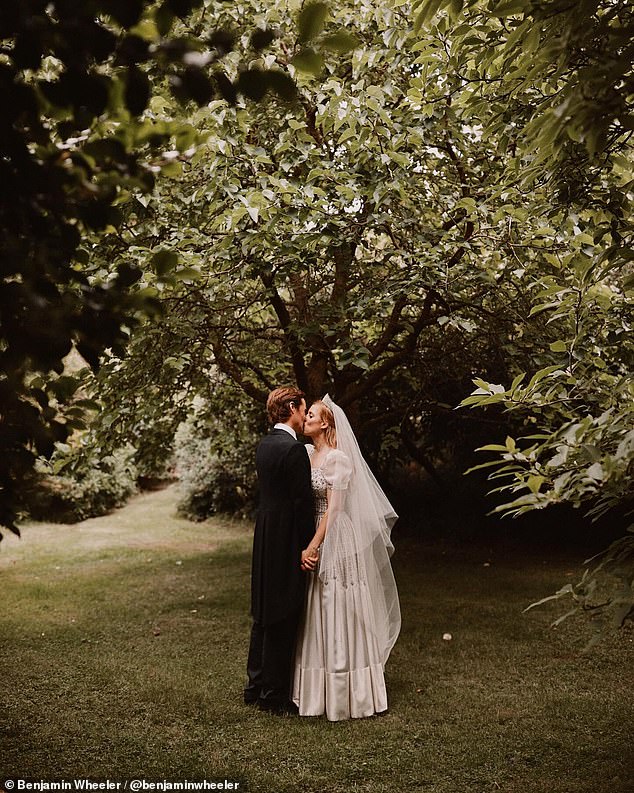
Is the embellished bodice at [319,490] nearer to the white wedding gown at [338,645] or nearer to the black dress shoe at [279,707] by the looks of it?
the white wedding gown at [338,645]

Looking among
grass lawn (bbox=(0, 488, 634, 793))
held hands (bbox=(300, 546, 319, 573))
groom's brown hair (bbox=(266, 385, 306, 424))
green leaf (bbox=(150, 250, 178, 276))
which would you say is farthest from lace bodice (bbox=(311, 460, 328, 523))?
green leaf (bbox=(150, 250, 178, 276))

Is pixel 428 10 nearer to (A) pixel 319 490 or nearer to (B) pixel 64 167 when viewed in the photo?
(B) pixel 64 167

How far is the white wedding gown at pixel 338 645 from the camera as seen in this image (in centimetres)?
491

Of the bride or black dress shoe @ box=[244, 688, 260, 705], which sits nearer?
the bride

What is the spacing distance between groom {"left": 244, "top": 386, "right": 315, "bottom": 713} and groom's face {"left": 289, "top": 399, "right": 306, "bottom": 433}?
106 millimetres

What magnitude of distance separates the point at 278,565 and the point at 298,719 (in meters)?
1.03

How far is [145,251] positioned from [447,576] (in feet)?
22.4

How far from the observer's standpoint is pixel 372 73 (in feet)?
21.5

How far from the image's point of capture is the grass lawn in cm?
408

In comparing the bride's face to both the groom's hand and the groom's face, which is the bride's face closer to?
the groom's face

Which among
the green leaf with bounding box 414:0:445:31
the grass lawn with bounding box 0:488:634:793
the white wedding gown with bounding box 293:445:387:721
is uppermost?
the green leaf with bounding box 414:0:445:31

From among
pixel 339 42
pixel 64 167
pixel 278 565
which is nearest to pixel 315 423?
pixel 278 565

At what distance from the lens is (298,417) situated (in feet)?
17.6

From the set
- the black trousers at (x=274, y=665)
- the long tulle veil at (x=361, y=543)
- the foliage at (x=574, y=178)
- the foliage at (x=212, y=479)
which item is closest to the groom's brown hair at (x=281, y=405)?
the long tulle veil at (x=361, y=543)
